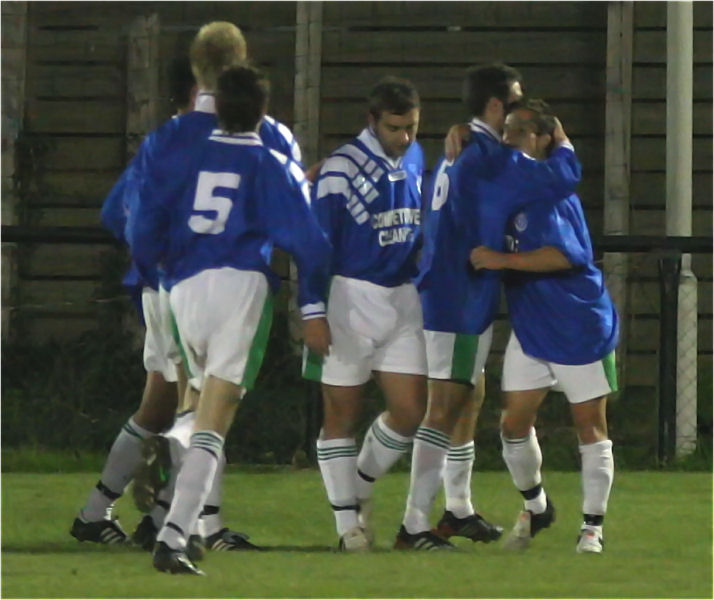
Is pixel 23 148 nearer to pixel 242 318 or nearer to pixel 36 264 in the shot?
pixel 36 264

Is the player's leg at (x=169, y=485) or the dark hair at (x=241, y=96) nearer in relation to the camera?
the dark hair at (x=241, y=96)

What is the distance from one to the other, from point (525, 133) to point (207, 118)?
46.8 inches

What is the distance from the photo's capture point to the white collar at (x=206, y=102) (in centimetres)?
696

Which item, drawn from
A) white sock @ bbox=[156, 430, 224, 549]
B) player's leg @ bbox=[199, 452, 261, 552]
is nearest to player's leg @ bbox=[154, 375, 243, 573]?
white sock @ bbox=[156, 430, 224, 549]

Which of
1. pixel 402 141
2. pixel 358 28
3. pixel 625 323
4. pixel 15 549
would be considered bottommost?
pixel 15 549

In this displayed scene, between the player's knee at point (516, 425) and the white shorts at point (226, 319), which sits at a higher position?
the white shorts at point (226, 319)

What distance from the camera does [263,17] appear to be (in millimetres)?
11695

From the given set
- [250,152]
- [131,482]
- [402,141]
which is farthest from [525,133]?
[131,482]

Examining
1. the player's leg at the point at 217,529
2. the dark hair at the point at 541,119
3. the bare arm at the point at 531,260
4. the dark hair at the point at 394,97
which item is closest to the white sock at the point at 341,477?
the player's leg at the point at 217,529

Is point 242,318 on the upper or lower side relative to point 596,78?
lower

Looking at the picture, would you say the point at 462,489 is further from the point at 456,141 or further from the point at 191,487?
the point at 191,487

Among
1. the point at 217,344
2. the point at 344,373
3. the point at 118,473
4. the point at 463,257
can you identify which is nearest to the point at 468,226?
the point at 463,257

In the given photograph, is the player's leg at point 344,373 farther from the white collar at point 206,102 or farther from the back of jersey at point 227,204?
the white collar at point 206,102

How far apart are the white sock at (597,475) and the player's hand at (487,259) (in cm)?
70
